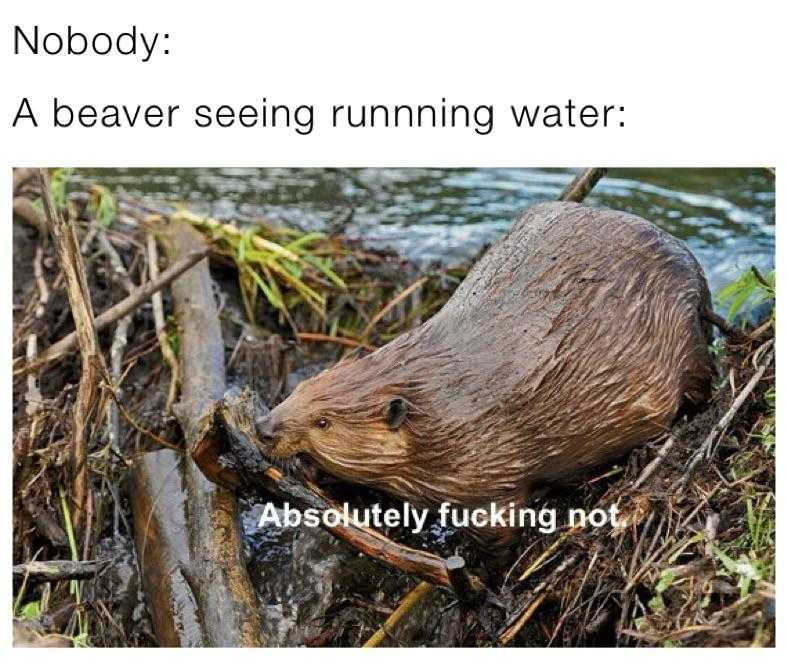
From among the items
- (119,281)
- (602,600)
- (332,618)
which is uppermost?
(119,281)

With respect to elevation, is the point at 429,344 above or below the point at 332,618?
above

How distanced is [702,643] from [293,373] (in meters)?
2.62

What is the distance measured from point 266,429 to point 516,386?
0.94m

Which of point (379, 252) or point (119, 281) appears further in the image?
point (379, 252)

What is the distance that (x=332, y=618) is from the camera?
3729 millimetres

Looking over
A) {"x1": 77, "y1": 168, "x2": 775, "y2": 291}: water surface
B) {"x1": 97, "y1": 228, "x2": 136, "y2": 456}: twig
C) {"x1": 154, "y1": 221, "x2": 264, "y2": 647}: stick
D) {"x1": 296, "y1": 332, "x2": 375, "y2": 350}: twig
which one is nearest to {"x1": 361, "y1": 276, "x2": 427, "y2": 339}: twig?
{"x1": 296, "y1": 332, "x2": 375, "y2": 350}: twig

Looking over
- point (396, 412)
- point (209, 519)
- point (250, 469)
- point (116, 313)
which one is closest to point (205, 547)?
point (209, 519)

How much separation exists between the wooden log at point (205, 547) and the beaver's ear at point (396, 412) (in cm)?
66

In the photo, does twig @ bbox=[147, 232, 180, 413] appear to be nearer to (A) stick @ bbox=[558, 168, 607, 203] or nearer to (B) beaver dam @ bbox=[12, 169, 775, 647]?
(B) beaver dam @ bbox=[12, 169, 775, 647]

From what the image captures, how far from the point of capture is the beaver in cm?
368

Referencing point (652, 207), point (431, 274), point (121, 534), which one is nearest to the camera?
point (121, 534)

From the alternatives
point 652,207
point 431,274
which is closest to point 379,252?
point 431,274

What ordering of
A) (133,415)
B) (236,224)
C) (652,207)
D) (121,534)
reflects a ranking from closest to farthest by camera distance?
(121,534), (133,415), (236,224), (652,207)

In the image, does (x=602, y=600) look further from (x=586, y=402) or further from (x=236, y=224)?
(x=236, y=224)
